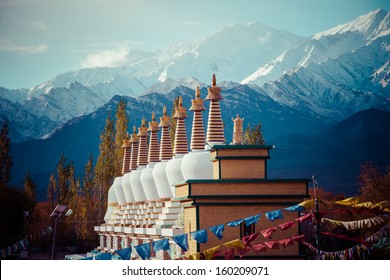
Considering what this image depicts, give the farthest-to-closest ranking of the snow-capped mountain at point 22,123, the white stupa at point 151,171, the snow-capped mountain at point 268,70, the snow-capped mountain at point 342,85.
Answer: the snow-capped mountain at point 22,123
the snow-capped mountain at point 342,85
the snow-capped mountain at point 268,70
the white stupa at point 151,171

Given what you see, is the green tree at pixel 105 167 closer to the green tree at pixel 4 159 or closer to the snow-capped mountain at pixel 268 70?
the green tree at pixel 4 159

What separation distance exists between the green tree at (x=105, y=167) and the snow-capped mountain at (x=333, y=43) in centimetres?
775

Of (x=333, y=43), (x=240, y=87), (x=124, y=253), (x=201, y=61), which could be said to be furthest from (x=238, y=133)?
(x=240, y=87)

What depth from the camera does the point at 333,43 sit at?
2956 cm

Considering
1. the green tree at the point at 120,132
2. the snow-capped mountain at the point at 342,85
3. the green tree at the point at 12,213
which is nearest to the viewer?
the green tree at the point at 12,213

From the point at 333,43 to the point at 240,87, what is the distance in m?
35.5

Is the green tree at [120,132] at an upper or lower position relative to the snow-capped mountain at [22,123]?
lower

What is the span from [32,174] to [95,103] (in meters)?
6.82

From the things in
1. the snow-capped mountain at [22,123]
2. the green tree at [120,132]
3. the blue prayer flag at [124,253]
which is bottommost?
the blue prayer flag at [124,253]

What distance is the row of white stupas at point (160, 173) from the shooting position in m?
18.0

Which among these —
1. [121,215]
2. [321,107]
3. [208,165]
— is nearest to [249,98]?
[321,107]

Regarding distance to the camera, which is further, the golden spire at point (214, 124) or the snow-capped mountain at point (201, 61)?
the snow-capped mountain at point (201, 61)

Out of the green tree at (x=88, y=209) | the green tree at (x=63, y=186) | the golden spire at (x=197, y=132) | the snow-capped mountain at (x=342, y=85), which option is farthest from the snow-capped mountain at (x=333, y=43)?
the green tree at (x=63, y=186)

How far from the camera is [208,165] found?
1773 cm
